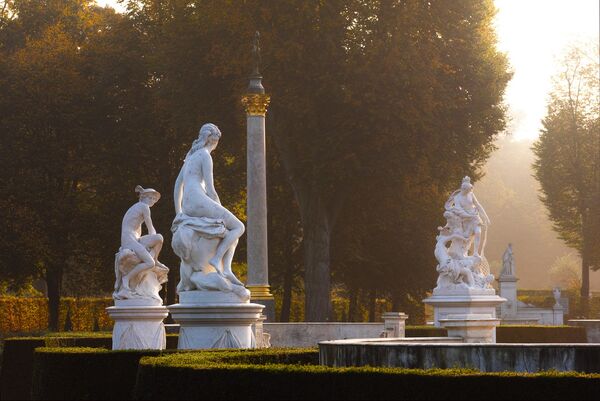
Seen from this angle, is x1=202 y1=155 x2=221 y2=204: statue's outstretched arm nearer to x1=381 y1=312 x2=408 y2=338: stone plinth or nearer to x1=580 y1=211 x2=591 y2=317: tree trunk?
x1=381 y1=312 x2=408 y2=338: stone plinth

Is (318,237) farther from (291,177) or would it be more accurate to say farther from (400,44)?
(400,44)

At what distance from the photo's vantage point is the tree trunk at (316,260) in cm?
3766

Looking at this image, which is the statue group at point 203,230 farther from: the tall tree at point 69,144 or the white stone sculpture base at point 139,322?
the tall tree at point 69,144

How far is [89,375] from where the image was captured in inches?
614

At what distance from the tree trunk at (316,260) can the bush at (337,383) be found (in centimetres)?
2503

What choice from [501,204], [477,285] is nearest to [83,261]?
[477,285]

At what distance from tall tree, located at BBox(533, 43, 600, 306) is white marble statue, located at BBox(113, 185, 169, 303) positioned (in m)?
38.2

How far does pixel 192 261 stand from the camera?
1738cm

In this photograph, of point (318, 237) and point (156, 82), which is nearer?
point (318, 237)

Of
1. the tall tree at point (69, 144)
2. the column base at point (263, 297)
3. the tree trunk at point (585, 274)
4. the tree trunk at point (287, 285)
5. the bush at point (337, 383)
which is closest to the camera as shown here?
the bush at point (337, 383)

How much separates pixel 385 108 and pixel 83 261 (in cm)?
1424

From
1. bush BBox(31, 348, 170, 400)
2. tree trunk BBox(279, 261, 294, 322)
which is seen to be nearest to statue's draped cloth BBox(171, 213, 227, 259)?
bush BBox(31, 348, 170, 400)

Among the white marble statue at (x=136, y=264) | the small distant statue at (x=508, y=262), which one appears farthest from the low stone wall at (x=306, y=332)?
the small distant statue at (x=508, y=262)

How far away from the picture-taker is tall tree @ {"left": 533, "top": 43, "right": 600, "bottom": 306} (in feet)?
188
